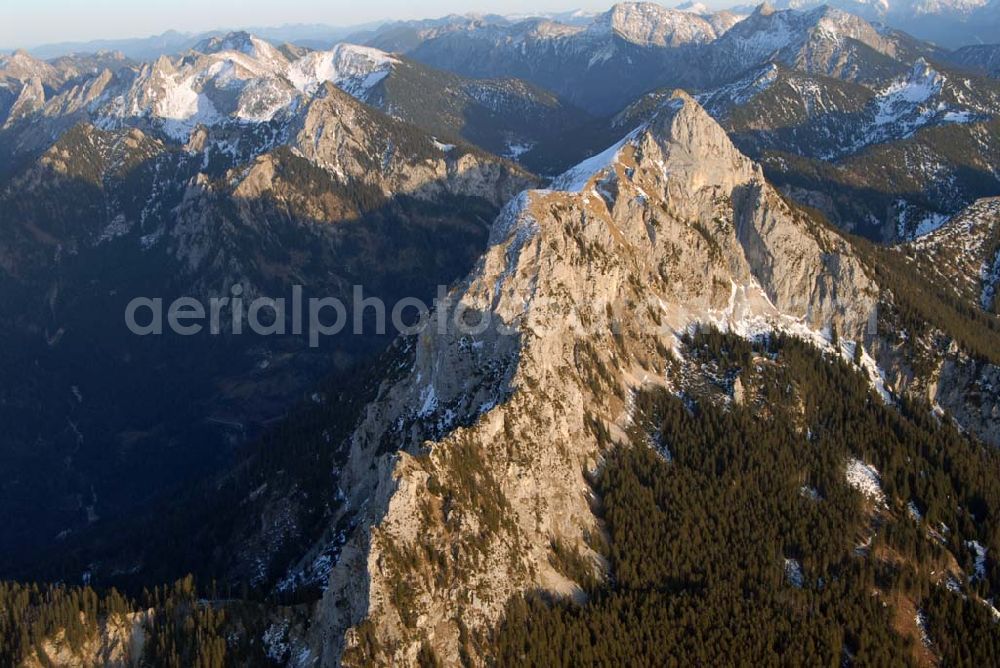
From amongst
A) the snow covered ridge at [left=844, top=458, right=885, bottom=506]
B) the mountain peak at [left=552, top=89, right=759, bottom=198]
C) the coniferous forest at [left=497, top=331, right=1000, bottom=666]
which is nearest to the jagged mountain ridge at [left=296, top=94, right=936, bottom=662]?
the mountain peak at [left=552, top=89, right=759, bottom=198]

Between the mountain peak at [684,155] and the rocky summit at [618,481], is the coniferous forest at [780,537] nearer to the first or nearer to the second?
the rocky summit at [618,481]

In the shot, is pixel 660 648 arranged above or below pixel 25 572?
above

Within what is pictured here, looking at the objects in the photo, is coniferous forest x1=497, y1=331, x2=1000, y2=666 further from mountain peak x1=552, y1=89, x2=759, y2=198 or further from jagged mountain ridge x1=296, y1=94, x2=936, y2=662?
mountain peak x1=552, y1=89, x2=759, y2=198

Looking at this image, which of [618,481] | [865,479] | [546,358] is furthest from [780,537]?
[546,358]

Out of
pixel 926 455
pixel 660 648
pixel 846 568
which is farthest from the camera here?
pixel 926 455

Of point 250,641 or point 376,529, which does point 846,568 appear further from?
point 250,641

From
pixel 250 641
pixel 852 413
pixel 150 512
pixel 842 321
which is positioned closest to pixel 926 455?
pixel 852 413

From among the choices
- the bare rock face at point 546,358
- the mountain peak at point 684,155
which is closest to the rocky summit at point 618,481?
the bare rock face at point 546,358

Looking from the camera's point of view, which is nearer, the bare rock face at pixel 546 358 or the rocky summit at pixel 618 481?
the bare rock face at pixel 546 358
